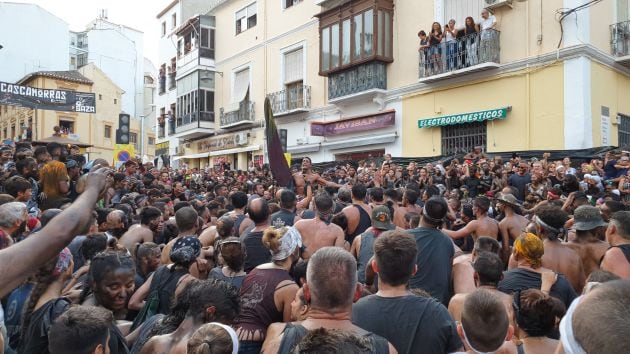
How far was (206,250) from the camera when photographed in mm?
4809

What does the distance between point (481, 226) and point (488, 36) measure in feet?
33.2

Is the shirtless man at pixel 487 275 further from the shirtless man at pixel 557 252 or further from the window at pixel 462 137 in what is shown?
the window at pixel 462 137

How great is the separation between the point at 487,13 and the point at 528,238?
12374 millimetres

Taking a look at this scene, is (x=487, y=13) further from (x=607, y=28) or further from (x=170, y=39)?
(x=170, y=39)

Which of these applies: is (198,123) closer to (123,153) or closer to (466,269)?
(123,153)

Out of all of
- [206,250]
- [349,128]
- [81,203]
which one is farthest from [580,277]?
[349,128]

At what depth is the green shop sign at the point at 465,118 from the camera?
14.3m

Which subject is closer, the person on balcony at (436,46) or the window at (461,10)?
the window at (461,10)

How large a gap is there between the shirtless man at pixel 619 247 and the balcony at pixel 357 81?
14.2 metres

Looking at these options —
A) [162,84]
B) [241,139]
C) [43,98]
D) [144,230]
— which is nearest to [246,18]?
[241,139]

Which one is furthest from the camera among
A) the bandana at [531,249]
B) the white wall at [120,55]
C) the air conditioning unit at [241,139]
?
the white wall at [120,55]

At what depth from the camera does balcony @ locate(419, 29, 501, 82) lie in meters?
14.5

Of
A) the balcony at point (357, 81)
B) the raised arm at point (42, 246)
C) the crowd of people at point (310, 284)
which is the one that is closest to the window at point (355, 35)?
the balcony at point (357, 81)

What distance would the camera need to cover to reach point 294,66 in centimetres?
2289
